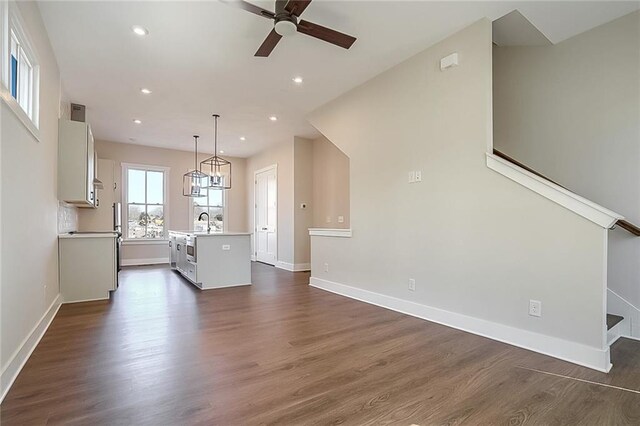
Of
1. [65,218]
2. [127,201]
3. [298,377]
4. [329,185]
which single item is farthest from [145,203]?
[298,377]

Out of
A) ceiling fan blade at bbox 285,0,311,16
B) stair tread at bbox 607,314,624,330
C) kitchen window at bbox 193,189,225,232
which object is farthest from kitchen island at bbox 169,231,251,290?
stair tread at bbox 607,314,624,330

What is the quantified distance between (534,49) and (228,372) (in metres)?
4.52

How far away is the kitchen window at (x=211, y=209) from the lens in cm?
874

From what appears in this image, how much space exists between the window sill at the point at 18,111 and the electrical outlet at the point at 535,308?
403 cm

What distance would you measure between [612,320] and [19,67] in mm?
5437

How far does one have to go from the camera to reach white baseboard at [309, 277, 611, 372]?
2346 millimetres

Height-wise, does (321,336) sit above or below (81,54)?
below

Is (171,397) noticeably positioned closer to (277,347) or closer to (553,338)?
(277,347)

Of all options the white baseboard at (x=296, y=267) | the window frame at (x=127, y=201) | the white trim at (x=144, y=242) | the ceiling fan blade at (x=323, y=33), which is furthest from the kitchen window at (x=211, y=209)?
the ceiling fan blade at (x=323, y=33)

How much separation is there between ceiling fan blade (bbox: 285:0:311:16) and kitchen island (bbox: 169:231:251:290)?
3525 mm

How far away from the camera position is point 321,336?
2930 millimetres

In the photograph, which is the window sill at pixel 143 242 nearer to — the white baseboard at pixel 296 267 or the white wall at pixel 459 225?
the white baseboard at pixel 296 267

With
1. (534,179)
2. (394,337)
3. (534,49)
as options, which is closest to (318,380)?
(394,337)

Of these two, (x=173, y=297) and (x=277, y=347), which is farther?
(x=173, y=297)
